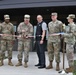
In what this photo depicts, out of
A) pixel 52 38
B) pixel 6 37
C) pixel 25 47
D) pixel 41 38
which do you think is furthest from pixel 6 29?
pixel 52 38

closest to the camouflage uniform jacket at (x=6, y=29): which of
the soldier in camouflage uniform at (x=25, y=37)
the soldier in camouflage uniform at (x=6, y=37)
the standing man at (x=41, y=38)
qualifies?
the soldier in camouflage uniform at (x=6, y=37)

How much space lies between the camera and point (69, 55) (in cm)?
842

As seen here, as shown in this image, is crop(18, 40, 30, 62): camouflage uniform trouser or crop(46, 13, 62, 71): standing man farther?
crop(18, 40, 30, 62): camouflage uniform trouser

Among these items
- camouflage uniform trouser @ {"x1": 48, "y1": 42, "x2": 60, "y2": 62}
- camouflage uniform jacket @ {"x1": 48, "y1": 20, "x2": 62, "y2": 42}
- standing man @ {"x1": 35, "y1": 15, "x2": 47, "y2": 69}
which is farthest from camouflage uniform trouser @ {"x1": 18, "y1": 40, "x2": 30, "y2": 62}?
camouflage uniform jacket @ {"x1": 48, "y1": 20, "x2": 62, "y2": 42}

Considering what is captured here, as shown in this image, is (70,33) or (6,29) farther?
(6,29)

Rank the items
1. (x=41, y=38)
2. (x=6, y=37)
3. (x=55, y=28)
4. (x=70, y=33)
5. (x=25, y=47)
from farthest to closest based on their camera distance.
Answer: (x=6, y=37) < (x=25, y=47) < (x=41, y=38) < (x=55, y=28) < (x=70, y=33)

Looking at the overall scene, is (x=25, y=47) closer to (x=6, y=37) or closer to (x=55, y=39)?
(x=6, y=37)

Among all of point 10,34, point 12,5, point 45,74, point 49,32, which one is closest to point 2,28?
point 10,34

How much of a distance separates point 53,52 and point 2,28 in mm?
1983

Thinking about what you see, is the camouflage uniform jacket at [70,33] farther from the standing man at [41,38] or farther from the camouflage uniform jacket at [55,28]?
the standing man at [41,38]

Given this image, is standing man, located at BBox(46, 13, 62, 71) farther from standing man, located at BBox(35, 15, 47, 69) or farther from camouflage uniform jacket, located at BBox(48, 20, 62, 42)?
standing man, located at BBox(35, 15, 47, 69)

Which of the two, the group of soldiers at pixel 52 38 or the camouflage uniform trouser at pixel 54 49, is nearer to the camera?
the group of soldiers at pixel 52 38

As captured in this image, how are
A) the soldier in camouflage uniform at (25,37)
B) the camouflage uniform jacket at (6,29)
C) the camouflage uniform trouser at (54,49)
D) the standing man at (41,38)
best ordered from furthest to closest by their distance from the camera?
the camouflage uniform jacket at (6,29) → the soldier in camouflage uniform at (25,37) → the standing man at (41,38) → the camouflage uniform trouser at (54,49)

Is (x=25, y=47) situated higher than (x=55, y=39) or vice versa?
(x=55, y=39)
